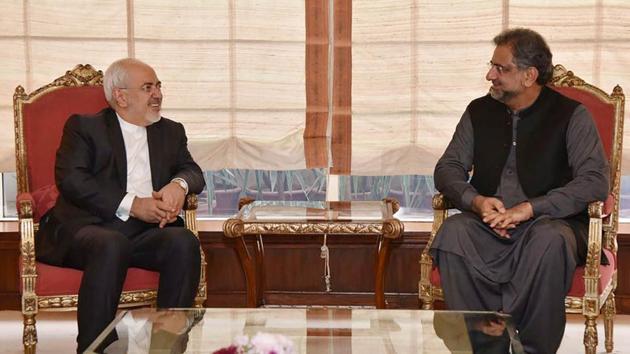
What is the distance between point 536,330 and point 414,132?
5.56 feet

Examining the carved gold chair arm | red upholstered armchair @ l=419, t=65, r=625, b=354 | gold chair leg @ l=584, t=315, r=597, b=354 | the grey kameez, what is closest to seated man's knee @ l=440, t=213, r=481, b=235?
the grey kameez

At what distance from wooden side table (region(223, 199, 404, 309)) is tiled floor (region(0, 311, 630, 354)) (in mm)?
853

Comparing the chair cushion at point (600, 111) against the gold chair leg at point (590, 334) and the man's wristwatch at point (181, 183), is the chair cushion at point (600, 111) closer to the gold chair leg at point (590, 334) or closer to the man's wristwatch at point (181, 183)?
the gold chair leg at point (590, 334)

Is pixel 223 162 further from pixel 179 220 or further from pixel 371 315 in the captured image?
pixel 371 315

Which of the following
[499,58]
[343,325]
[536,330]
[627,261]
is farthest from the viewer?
[627,261]

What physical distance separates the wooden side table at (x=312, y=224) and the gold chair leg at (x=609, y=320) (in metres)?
0.94

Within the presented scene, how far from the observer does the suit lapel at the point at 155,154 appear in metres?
4.39

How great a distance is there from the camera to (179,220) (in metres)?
4.41

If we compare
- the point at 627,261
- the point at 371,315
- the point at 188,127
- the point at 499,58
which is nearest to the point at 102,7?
the point at 188,127

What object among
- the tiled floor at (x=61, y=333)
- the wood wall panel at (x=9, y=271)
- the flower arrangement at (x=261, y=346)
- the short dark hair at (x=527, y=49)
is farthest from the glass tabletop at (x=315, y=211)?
the flower arrangement at (x=261, y=346)

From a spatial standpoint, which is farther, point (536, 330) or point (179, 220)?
point (179, 220)

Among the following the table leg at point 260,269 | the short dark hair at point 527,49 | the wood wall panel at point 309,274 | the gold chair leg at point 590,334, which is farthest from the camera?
the wood wall panel at point 309,274

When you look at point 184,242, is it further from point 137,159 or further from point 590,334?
point 590,334

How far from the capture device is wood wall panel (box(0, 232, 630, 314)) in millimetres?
5352
